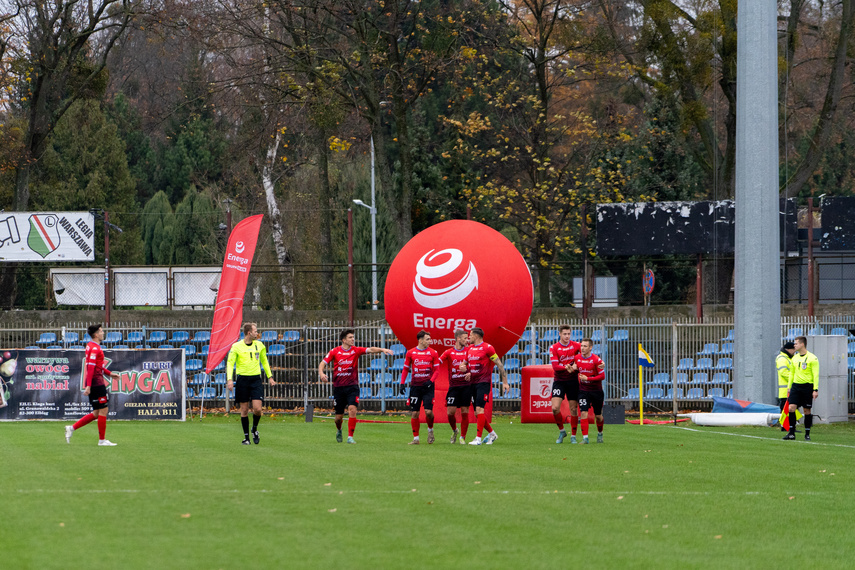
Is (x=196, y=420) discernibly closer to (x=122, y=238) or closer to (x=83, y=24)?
(x=83, y=24)

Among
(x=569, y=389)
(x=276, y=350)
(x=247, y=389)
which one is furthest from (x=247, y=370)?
(x=276, y=350)

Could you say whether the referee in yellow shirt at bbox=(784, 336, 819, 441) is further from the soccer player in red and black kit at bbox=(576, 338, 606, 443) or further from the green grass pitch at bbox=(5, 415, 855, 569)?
the soccer player in red and black kit at bbox=(576, 338, 606, 443)

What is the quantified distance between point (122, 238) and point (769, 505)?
43.7m

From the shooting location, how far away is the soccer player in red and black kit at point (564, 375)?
17.2 m

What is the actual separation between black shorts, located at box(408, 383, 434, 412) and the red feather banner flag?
7052 mm

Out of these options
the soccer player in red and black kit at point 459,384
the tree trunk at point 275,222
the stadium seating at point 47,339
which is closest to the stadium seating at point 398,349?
the tree trunk at point 275,222

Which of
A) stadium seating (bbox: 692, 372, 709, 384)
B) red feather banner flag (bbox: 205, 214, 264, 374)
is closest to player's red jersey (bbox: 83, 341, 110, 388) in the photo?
red feather banner flag (bbox: 205, 214, 264, 374)

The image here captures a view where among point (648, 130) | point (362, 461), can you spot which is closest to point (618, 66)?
point (648, 130)

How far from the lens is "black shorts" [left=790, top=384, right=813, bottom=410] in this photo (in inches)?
727

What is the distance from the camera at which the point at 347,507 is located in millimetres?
9156

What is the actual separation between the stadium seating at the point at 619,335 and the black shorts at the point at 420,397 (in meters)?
12.1

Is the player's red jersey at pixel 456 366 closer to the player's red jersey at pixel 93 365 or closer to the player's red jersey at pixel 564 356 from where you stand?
the player's red jersey at pixel 564 356

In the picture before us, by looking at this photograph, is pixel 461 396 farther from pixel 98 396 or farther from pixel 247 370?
pixel 98 396

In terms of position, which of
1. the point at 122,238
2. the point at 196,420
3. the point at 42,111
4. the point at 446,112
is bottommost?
the point at 196,420
